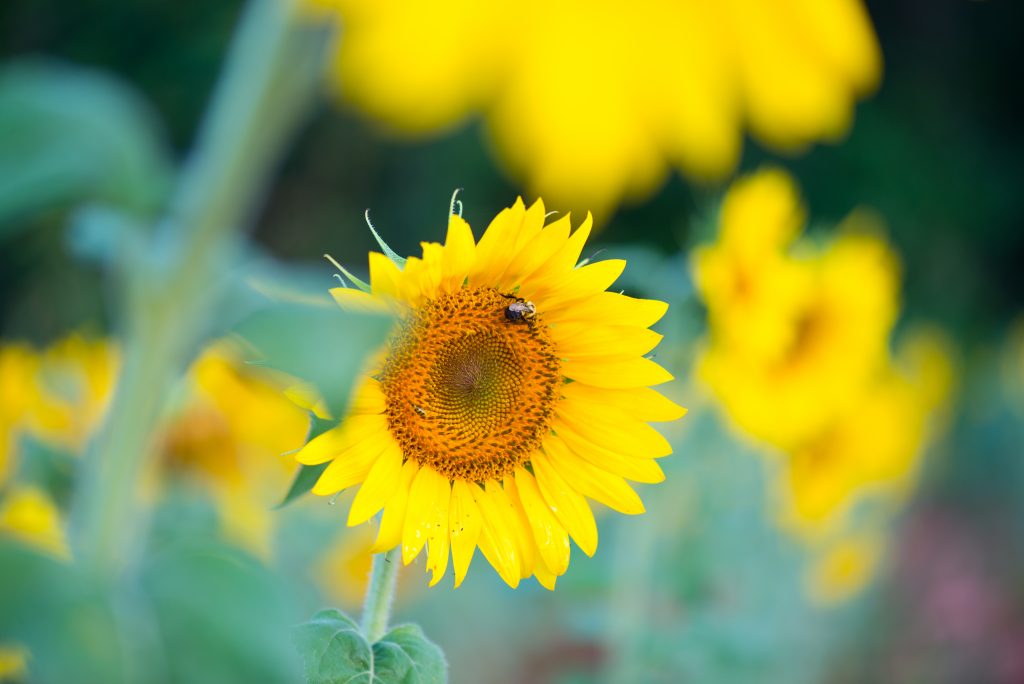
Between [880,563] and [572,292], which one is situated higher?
[880,563]

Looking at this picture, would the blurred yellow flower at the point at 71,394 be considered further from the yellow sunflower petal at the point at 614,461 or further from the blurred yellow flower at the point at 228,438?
the yellow sunflower petal at the point at 614,461

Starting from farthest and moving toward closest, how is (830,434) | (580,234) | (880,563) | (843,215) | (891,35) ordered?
1. (891,35)
2. (843,215)
3. (880,563)
4. (830,434)
5. (580,234)

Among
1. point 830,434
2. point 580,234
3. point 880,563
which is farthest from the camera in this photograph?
point 880,563

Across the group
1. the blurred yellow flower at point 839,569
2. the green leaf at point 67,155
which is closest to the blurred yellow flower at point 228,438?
the green leaf at point 67,155

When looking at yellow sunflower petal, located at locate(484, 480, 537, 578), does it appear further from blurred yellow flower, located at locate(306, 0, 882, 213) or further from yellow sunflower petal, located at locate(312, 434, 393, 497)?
blurred yellow flower, located at locate(306, 0, 882, 213)

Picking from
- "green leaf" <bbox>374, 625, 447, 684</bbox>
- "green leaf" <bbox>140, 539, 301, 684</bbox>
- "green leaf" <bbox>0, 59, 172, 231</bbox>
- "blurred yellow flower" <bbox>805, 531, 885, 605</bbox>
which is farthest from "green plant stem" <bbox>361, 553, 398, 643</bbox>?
"blurred yellow flower" <bbox>805, 531, 885, 605</bbox>

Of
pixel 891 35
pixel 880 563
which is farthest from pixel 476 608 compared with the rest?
pixel 891 35

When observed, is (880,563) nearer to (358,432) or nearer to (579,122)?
(579,122)
